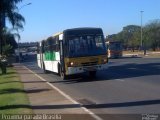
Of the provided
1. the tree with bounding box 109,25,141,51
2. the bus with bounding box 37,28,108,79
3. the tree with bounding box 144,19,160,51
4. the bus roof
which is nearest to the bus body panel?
the bus with bounding box 37,28,108,79

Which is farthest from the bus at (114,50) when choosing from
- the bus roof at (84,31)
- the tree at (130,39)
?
the tree at (130,39)

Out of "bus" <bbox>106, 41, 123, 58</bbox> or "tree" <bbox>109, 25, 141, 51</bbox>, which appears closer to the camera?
"bus" <bbox>106, 41, 123, 58</bbox>

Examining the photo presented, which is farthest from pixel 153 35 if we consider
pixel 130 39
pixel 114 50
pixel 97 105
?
pixel 97 105

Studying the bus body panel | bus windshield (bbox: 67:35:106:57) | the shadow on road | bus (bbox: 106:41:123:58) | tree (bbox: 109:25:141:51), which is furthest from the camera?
tree (bbox: 109:25:141:51)

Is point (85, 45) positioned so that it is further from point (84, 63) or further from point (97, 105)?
point (97, 105)

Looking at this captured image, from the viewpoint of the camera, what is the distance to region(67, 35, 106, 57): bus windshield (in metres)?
27.1

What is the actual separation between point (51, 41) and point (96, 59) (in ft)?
24.1

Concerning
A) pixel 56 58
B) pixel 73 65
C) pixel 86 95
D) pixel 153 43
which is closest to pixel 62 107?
pixel 86 95

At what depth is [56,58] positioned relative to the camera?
30.9 m

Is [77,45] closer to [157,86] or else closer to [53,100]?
[157,86]

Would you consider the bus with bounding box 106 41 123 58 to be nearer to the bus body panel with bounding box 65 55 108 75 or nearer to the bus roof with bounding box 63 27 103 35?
the bus roof with bounding box 63 27 103 35

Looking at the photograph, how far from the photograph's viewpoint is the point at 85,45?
89.8 ft

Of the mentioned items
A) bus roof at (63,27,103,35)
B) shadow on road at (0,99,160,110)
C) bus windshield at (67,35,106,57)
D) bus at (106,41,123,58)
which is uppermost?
bus roof at (63,27,103,35)

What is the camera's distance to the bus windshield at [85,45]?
27109 millimetres
